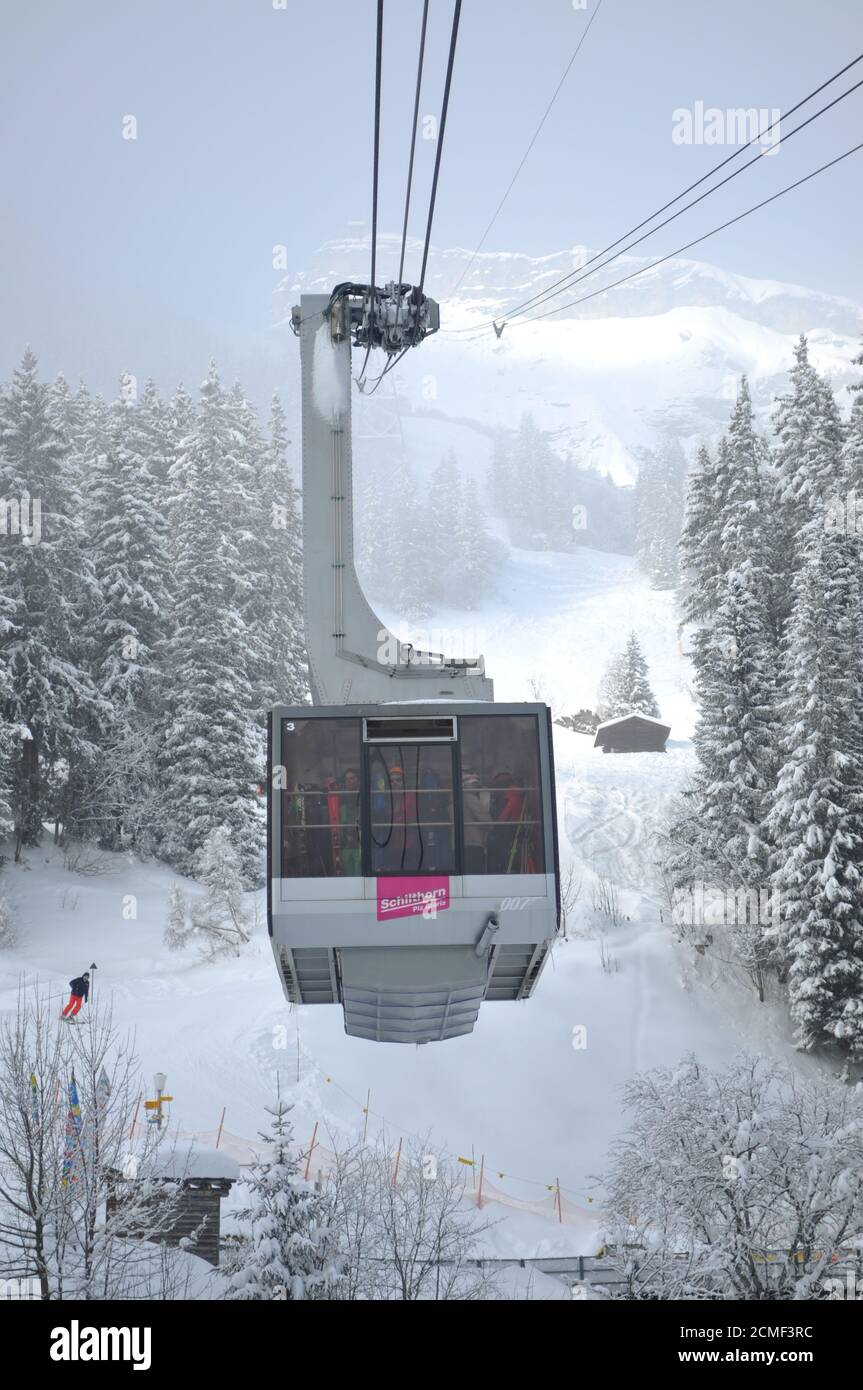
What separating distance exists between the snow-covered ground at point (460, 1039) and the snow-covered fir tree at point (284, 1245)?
856 centimetres

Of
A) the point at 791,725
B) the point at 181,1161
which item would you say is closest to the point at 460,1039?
the point at 791,725

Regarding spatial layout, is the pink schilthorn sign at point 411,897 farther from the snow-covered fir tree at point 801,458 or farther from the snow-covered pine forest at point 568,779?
the snow-covered fir tree at point 801,458

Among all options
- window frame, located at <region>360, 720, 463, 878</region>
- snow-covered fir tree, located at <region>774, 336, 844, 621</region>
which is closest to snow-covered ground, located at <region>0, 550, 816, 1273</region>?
snow-covered fir tree, located at <region>774, 336, 844, 621</region>

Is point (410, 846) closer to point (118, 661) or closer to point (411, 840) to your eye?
point (411, 840)

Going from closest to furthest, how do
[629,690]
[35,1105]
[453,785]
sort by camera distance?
[453,785]
[35,1105]
[629,690]

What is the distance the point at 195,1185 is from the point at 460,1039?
14343mm

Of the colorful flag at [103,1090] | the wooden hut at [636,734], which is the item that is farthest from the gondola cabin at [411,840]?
the wooden hut at [636,734]

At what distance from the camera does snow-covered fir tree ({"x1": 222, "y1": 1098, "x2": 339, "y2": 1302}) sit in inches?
658

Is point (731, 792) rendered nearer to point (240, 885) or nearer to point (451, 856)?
point (240, 885)

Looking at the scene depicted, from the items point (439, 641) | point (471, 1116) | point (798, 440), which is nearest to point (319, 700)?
point (471, 1116)

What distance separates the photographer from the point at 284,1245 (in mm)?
17016

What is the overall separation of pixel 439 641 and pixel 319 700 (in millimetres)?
76661

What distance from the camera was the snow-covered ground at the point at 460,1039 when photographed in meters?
28.2

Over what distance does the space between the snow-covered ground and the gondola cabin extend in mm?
14290
